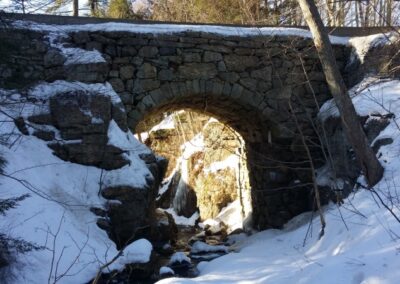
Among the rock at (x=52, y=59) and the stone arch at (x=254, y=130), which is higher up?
the rock at (x=52, y=59)

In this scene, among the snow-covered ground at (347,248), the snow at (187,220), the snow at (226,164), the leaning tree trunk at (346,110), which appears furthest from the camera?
the snow at (187,220)

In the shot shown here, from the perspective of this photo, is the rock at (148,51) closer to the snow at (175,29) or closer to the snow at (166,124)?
the snow at (175,29)

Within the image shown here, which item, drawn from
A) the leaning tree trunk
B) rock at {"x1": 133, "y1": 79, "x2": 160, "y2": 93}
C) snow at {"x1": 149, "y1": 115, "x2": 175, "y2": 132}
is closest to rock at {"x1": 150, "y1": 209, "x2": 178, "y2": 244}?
rock at {"x1": 133, "y1": 79, "x2": 160, "y2": 93}

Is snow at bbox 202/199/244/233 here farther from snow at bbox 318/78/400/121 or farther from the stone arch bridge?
snow at bbox 318/78/400/121

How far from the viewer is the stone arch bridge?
6.68 m

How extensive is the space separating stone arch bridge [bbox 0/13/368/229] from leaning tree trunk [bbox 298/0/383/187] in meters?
0.83

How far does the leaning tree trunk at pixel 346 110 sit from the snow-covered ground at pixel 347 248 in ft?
0.64

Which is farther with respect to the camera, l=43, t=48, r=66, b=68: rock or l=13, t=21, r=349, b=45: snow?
l=13, t=21, r=349, b=45: snow

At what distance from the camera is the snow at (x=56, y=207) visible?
4379mm

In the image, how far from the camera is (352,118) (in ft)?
17.8

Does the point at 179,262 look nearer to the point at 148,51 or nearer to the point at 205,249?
the point at 205,249

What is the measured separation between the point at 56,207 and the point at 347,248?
10.5 feet

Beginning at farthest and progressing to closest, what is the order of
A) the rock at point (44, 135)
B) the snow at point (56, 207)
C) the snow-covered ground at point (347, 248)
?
the rock at point (44, 135) → the snow at point (56, 207) → the snow-covered ground at point (347, 248)

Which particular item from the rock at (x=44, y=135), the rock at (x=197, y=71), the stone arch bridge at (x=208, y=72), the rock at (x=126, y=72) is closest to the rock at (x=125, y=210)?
the rock at (x=44, y=135)
